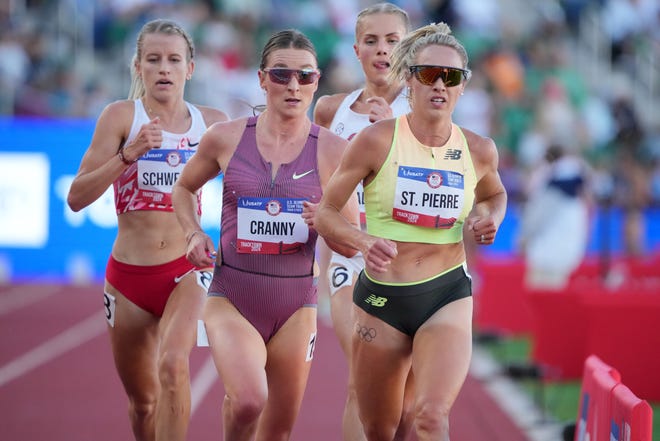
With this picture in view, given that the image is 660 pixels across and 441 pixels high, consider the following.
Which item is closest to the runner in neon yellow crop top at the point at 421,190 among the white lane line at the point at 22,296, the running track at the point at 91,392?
the running track at the point at 91,392

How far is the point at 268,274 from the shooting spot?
5.99 m

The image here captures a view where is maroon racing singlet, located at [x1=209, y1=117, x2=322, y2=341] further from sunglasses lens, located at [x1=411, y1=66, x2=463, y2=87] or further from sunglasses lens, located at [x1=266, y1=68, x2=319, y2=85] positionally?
sunglasses lens, located at [x1=411, y1=66, x2=463, y2=87]

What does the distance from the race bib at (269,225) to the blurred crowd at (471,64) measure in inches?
471

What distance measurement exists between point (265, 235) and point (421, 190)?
80 centimetres

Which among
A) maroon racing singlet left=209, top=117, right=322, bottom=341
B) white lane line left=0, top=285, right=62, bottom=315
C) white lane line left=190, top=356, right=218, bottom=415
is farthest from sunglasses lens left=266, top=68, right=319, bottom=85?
white lane line left=0, top=285, right=62, bottom=315

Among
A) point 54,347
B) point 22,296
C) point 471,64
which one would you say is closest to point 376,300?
point 54,347

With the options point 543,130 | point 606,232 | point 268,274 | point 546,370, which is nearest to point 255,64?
point 543,130

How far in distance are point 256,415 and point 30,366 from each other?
6920 mm

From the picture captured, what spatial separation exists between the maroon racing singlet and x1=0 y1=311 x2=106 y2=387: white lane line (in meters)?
5.66

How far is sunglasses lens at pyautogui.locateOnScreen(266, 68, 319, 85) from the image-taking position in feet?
19.6

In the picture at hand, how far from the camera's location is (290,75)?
5973 millimetres

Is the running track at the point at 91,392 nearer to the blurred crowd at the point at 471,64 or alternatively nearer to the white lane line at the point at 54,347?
the white lane line at the point at 54,347

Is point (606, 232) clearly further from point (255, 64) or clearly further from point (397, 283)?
point (255, 64)

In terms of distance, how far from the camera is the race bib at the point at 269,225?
5.93 m
